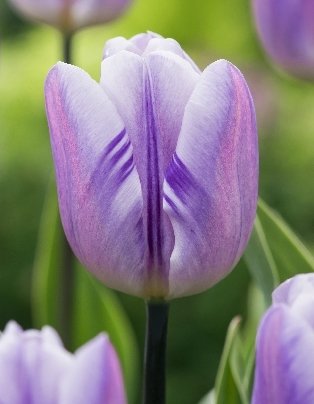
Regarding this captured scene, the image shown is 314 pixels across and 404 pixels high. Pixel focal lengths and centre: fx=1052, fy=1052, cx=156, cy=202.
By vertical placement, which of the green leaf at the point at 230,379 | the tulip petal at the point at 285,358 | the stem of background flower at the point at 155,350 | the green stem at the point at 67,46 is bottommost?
the green leaf at the point at 230,379

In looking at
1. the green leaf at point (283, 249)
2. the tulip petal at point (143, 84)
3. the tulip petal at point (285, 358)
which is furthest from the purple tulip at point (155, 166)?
the green leaf at point (283, 249)

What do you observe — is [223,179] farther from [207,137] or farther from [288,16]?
[288,16]

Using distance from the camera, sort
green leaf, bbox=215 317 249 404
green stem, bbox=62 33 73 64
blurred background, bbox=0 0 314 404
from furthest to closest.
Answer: blurred background, bbox=0 0 314 404, green stem, bbox=62 33 73 64, green leaf, bbox=215 317 249 404

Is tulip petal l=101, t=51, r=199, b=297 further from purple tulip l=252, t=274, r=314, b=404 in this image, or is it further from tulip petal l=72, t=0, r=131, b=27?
tulip petal l=72, t=0, r=131, b=27

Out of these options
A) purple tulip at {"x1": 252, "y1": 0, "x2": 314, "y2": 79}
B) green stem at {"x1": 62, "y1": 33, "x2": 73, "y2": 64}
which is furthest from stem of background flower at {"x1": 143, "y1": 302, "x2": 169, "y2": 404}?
green stem at {"x1": 62, "y1": 33, "x2": 73, "y2": 64}

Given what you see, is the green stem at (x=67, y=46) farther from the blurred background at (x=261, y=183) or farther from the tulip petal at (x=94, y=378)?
the tulip petal at (x=94, y=378)

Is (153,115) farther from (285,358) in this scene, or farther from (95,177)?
(285,358)
